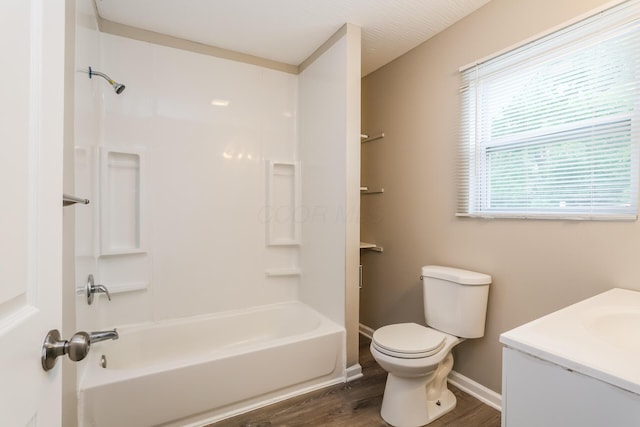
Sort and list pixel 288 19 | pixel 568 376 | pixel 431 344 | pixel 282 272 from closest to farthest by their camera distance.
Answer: pixel 568 376 < pixel 431 344 < pixel 288 19 < pixel 282 272

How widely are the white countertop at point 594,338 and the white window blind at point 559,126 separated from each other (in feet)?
1.64

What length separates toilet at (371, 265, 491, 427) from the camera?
5.11ft

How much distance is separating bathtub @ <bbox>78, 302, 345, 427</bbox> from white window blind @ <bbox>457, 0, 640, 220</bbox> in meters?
1.40

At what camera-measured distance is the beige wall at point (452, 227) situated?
143 centimetres

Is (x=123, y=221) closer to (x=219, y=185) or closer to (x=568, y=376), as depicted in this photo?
(x=219, y=185)

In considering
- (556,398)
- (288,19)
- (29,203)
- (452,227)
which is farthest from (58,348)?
(288,19)

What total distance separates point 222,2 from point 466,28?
1561 mm

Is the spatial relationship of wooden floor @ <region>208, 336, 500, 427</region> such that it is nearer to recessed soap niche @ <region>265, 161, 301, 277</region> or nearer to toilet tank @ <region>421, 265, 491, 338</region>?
toilet tank @ <region>421, 265, 491, 338</region>

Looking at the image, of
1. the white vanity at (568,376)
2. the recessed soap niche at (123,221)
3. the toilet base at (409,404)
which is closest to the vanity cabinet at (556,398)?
the white vanity at (568,376)

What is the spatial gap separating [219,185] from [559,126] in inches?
87.0

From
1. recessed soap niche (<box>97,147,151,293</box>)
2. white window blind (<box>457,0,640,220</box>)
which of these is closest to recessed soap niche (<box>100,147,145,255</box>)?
recessed soap niche (<box>97,147,151,293</box>)

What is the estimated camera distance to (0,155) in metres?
0.43

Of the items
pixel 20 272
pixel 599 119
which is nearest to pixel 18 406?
pixel 20 272

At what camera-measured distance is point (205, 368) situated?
5.31ft
